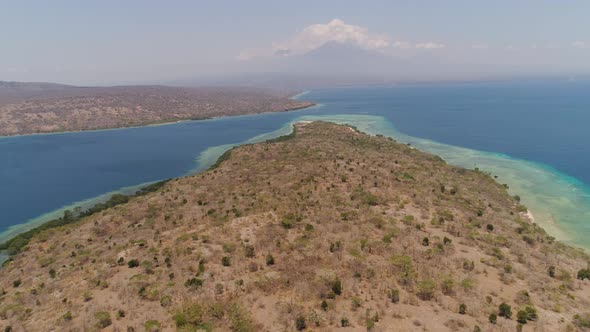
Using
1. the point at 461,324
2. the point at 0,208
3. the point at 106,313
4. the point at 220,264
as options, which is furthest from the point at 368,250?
the point at 0,208

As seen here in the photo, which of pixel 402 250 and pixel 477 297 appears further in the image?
pixel 402 250

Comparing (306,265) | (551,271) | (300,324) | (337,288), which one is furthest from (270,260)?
(551,271)

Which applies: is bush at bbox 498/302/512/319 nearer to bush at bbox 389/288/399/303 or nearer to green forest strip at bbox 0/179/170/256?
bush at bbox 389/288/399/303

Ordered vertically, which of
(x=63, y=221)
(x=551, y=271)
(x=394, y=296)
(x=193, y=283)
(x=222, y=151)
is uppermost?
(x=394, y=296)

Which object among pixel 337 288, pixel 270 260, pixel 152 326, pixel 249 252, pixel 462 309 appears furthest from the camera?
pixel 249 252

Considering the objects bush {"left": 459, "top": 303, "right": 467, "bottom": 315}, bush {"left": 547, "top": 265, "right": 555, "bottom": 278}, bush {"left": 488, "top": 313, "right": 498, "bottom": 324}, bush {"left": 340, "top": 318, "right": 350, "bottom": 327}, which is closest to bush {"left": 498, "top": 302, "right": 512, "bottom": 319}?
bush {"left": 488, "top": 313, "right": 498, "bottom": 324}

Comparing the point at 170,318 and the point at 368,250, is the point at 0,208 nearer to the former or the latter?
the point at 170,318

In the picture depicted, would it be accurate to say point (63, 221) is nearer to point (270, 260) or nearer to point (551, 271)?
point (270, 260)
